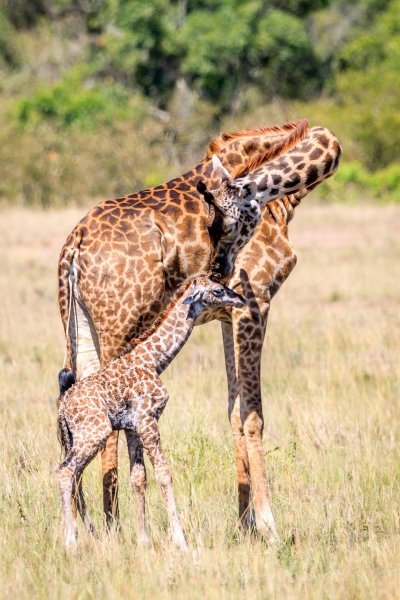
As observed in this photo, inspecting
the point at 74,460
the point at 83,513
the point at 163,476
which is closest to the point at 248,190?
the point at 163,476

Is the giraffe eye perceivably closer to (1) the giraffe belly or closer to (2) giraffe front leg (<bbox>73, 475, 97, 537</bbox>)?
(1) the giraffe belly

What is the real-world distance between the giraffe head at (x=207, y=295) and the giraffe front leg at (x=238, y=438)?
0.88 m

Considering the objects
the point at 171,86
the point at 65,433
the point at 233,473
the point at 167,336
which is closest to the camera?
the point at 65,433

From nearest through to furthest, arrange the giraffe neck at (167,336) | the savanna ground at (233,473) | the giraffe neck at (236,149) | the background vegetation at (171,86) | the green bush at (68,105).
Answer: the savanna ground at (233,473) < the giraffe neck at (167,336) < the giraffe neck at (236,149) < the background vegetation at (171,86) < the green bush at (68,105)

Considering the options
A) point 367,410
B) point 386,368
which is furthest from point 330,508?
point 386,368

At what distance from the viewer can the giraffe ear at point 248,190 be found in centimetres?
646

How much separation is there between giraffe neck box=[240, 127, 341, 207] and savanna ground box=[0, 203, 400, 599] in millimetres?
1669

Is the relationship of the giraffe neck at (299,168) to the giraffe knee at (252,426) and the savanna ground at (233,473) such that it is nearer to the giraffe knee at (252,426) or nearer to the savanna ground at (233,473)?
the giraffe knee at (252,426)

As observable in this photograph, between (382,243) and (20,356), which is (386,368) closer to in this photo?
(20,356)

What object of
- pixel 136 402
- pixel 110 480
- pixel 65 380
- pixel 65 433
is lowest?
pixel 110 480

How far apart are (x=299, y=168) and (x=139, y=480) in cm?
210

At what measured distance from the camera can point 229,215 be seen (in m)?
6.50

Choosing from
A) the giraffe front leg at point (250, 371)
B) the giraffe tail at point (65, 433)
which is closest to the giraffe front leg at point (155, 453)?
the giraffe tail at point (65, 433)

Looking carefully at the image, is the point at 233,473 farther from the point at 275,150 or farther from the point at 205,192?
the point at 275,150
